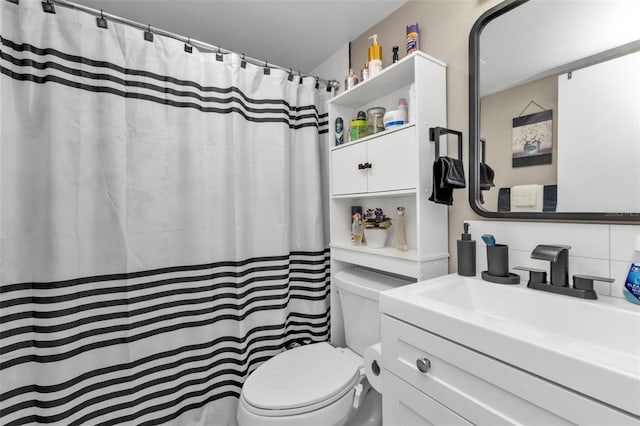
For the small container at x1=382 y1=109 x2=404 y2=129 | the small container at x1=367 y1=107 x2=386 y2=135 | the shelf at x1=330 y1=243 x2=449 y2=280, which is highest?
the small container at x1=367 y1=107 x2=386 y2=135

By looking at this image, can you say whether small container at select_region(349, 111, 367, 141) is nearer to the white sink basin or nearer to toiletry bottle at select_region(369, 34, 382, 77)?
toiletry bottle at select_region(369, 34, 382, 77)

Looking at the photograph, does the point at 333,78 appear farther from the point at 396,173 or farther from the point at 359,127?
the point at 396,173

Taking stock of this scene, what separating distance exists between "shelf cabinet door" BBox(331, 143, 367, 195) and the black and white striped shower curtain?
0.52ft

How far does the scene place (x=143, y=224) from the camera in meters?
1.27

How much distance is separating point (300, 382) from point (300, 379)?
2 cm

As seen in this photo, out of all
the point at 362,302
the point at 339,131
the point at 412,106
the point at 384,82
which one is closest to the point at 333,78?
the point at 339,131

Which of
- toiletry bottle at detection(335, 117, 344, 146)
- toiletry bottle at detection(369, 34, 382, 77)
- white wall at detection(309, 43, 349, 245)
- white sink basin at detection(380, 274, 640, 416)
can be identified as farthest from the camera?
white wall at detection(309, 43, 349, 245)

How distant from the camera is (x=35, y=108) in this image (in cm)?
107

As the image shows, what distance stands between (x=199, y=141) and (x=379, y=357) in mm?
1230

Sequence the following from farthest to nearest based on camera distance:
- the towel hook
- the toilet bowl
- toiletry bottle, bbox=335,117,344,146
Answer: toiletry bottle, bbox=335,117,344,146 → the towel hook → the toilet bowl

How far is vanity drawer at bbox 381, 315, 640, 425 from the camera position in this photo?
1.74 ft

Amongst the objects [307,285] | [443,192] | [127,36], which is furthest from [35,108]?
[443,192]

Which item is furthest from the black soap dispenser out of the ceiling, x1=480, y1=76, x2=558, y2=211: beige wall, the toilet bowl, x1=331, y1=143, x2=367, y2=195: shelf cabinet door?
the ceiling

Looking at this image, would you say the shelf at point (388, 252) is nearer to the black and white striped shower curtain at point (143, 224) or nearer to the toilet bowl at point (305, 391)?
the black and white striped shower curtain at point (143, 224)
